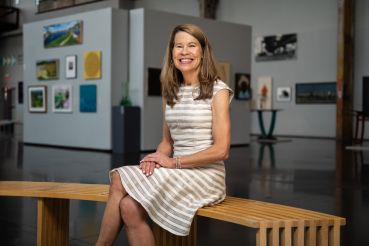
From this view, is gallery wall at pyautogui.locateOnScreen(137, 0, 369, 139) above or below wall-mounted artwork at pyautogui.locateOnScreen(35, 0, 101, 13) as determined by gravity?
below

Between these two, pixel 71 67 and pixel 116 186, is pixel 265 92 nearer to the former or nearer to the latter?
pixel 71 67

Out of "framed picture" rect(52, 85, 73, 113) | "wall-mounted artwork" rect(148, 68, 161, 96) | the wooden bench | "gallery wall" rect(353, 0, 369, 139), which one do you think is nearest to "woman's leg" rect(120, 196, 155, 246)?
the wooden bench

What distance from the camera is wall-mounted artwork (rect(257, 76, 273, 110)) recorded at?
19266mm

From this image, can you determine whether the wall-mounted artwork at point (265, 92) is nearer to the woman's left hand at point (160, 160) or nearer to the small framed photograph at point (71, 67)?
the small framed photograph at point (71, 67)

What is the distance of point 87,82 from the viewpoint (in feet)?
40.7

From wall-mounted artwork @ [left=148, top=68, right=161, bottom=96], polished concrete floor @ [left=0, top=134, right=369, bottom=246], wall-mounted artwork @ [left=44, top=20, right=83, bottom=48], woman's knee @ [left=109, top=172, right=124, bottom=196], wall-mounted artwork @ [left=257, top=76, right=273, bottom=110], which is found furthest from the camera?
wall-mounted artwork @ [left=257, top=76, right=273, bottom=110]

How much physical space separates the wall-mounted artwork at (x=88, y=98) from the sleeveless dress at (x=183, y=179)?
9.53m

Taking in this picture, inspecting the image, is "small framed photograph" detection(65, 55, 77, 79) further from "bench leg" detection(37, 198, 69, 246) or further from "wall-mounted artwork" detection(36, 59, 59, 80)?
"bench leg" detection(37, 198, 69, 246)

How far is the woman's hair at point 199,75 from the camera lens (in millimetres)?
2717

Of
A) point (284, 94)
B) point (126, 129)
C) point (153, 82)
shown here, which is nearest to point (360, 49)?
point (284, 94)

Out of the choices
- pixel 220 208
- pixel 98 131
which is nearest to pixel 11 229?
pixel 220 208

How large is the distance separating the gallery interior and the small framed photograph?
39mm

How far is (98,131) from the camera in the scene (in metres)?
12.1

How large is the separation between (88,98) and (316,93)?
→ 29.9ft
